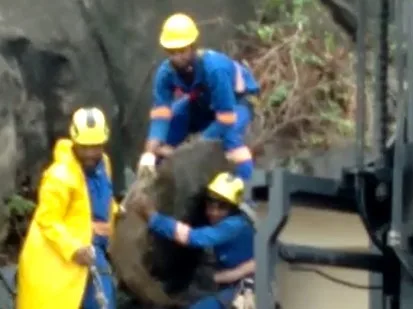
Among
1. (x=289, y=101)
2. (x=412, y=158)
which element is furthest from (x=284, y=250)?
(x=289, y=101)

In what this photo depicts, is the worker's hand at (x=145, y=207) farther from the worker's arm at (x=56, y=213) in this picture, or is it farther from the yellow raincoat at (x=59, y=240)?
the worker's arm at (x=56, y=213)

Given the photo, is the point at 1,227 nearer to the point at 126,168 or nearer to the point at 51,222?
the point at 126,168

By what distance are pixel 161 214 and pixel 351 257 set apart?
4.45 metres

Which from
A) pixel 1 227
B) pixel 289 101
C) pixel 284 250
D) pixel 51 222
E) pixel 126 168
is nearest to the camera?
pixel 284 250

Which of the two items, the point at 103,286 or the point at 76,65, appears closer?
the point at 103,286

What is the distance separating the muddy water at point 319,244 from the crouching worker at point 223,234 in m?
3.35

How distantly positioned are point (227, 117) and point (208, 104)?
0.19 metres

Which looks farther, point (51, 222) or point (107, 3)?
point (107, 3)

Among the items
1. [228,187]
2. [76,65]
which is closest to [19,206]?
[76,65]

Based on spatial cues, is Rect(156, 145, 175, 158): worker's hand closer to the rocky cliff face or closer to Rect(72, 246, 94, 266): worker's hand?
Rect(72, 246, 94, 266): worker's hand

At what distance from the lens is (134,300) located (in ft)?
30.3

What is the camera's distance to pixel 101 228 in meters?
8.58

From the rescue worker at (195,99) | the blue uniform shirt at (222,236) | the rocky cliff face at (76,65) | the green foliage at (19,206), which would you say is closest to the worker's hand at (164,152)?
the rescue worker at (195,99)

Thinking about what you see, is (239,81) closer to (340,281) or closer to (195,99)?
(195,99)
